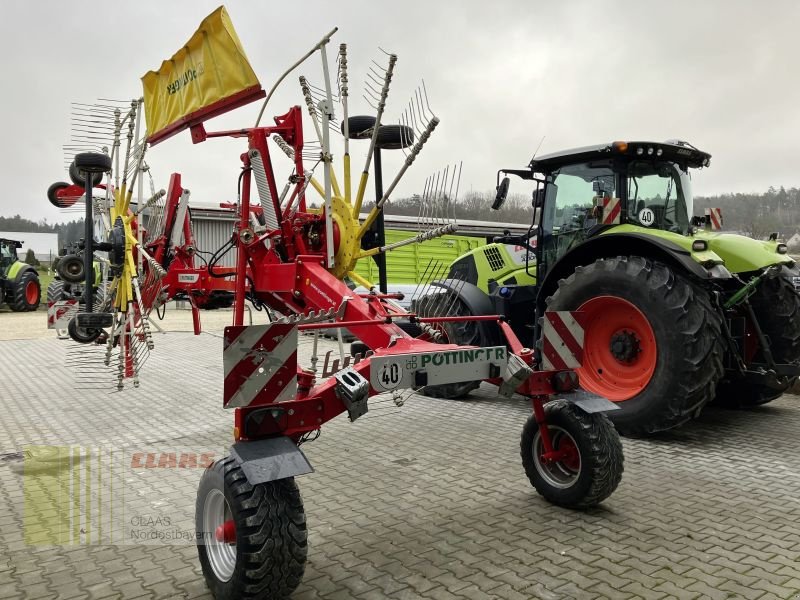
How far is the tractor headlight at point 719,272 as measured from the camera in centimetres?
499

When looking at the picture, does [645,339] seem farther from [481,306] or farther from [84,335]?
[84,335]

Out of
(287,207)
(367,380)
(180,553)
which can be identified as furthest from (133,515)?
(287,207)

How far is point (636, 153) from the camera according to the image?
5902mm

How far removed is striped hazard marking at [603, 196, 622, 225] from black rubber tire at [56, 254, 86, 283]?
14.7 ft

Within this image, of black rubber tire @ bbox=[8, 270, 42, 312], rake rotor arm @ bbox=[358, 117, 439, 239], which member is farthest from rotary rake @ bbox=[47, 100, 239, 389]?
black rubber tire @ bbox=[8, 270, 42, 312]

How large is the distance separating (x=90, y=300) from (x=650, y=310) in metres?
4.22

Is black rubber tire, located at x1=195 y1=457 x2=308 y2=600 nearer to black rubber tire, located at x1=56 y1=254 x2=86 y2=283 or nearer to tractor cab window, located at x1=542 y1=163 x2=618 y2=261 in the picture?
black rubber tire, located at x1=56 y1=254 x2=86 y2=283

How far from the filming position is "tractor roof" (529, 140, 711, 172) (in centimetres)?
588

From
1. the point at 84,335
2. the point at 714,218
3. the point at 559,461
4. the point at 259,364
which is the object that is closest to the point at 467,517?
the point at 559,461

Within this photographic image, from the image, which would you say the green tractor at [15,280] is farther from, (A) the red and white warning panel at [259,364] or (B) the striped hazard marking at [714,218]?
(A) the red and white warning panel at [259,364]

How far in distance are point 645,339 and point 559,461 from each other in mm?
2018

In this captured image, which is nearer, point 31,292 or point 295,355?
point 295,355

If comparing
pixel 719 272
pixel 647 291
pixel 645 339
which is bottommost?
pixel 645 339

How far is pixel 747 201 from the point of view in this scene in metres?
10.5
